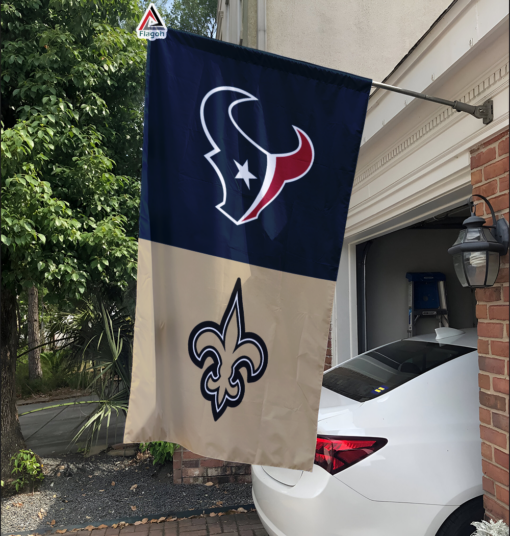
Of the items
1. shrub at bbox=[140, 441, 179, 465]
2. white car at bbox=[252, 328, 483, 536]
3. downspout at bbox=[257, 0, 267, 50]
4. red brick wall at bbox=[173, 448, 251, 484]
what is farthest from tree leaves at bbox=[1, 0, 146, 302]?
white car at bbox=[252, 328, 483, 536]

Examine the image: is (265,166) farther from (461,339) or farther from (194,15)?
(194,15)

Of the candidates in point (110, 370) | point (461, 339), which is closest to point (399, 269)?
point (461, 339)

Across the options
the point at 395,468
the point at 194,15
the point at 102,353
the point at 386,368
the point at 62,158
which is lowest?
the point at 395,468

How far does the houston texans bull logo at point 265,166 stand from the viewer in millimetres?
2516

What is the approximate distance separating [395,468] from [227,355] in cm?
119

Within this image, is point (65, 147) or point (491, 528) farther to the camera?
point (65, 147)

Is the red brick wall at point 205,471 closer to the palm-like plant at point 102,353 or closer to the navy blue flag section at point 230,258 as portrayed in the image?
the palm-like plant at point 102,353

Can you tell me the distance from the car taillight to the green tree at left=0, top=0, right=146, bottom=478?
124 inches

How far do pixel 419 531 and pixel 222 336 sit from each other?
61.1 inches

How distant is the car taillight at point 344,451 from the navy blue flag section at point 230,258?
342 millimetres

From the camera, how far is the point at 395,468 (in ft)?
→ 9.18

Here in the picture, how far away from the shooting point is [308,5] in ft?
21.4

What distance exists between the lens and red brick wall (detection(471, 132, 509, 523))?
2.59 metres

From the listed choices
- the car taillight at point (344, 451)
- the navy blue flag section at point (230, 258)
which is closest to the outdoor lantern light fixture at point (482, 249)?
the navy blue flag section at point (230, 258)
